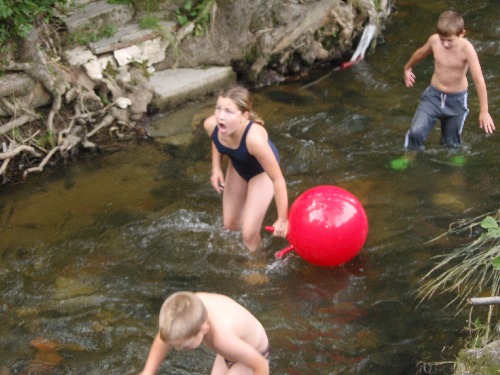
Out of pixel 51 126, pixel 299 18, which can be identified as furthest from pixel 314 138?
pixel 51 126

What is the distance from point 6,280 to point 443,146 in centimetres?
397

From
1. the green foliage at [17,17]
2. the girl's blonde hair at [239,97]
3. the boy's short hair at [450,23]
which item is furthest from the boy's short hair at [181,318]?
the green foliage at [17,17]

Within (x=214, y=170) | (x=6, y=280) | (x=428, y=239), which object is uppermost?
(x=214, y=170)

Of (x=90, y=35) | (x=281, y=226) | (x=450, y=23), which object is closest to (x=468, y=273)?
(x=281, y=226)

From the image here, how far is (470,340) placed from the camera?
4305 mm

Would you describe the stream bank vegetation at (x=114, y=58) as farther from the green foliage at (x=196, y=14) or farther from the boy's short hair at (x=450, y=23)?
the boy's short hair at (x=450, y=23)

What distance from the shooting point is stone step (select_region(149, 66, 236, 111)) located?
783 centimetres

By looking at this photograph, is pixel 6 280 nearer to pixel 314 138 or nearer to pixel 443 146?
pixel 314 138

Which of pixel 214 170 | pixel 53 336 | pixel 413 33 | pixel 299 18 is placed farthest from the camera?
pixel 413 33

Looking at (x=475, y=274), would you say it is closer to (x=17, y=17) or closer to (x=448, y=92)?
(x=448, y=92)

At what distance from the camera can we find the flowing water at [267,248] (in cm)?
467

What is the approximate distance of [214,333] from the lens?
347cm

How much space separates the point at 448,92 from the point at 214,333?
3.77 metres

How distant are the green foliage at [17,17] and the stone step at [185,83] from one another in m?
1.44
